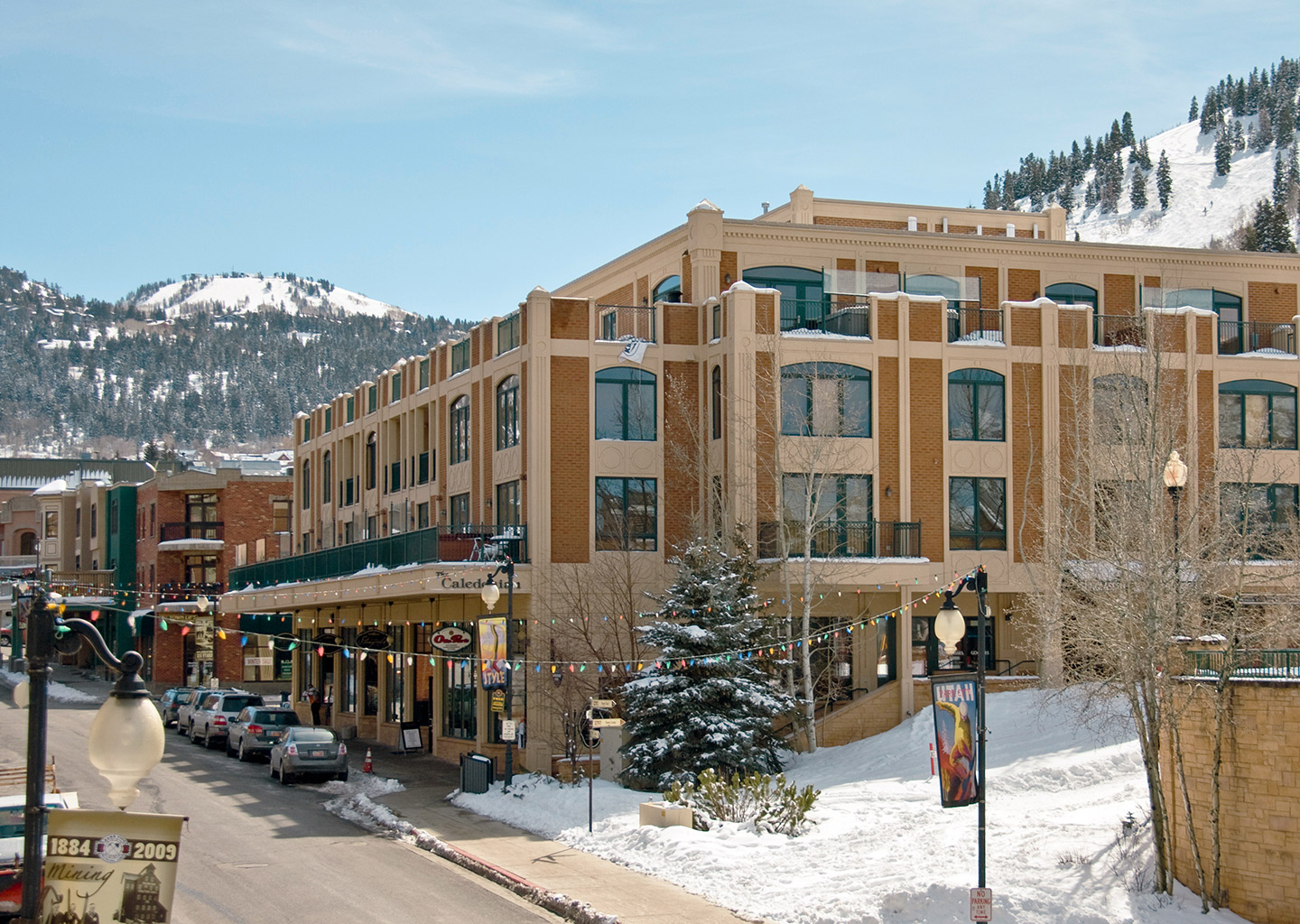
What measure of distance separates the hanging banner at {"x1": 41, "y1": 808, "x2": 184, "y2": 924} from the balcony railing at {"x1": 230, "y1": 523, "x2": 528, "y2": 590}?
26674 millimetres

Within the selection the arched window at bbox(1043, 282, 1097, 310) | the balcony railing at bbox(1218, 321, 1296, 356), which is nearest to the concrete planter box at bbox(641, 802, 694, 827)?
the arched window at bbox(1043, 282, 1097, 310)

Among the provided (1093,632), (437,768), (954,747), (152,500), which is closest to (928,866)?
(954,747)

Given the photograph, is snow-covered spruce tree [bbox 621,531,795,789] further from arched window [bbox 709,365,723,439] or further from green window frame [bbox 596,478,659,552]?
arched window [bbox 709,365,723,439]

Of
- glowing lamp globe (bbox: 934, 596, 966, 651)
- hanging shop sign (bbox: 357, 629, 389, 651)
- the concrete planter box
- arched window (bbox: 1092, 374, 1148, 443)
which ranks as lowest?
the concrete planter box

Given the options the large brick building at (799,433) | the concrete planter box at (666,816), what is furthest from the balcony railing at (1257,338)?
the concrete planter box at (666,816)

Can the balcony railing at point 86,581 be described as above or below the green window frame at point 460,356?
below

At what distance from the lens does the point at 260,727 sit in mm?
38719

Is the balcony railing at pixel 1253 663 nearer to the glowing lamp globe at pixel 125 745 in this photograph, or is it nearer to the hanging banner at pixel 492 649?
the hanging banner at pixel 492 649

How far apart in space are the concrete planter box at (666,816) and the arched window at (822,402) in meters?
13.3

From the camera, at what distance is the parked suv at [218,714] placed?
139 feet

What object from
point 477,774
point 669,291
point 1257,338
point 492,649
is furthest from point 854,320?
point 477,774

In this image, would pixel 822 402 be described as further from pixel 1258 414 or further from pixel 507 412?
pixel 1258 414

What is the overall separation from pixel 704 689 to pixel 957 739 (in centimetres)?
1206

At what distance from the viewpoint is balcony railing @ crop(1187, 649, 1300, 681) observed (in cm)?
1927
